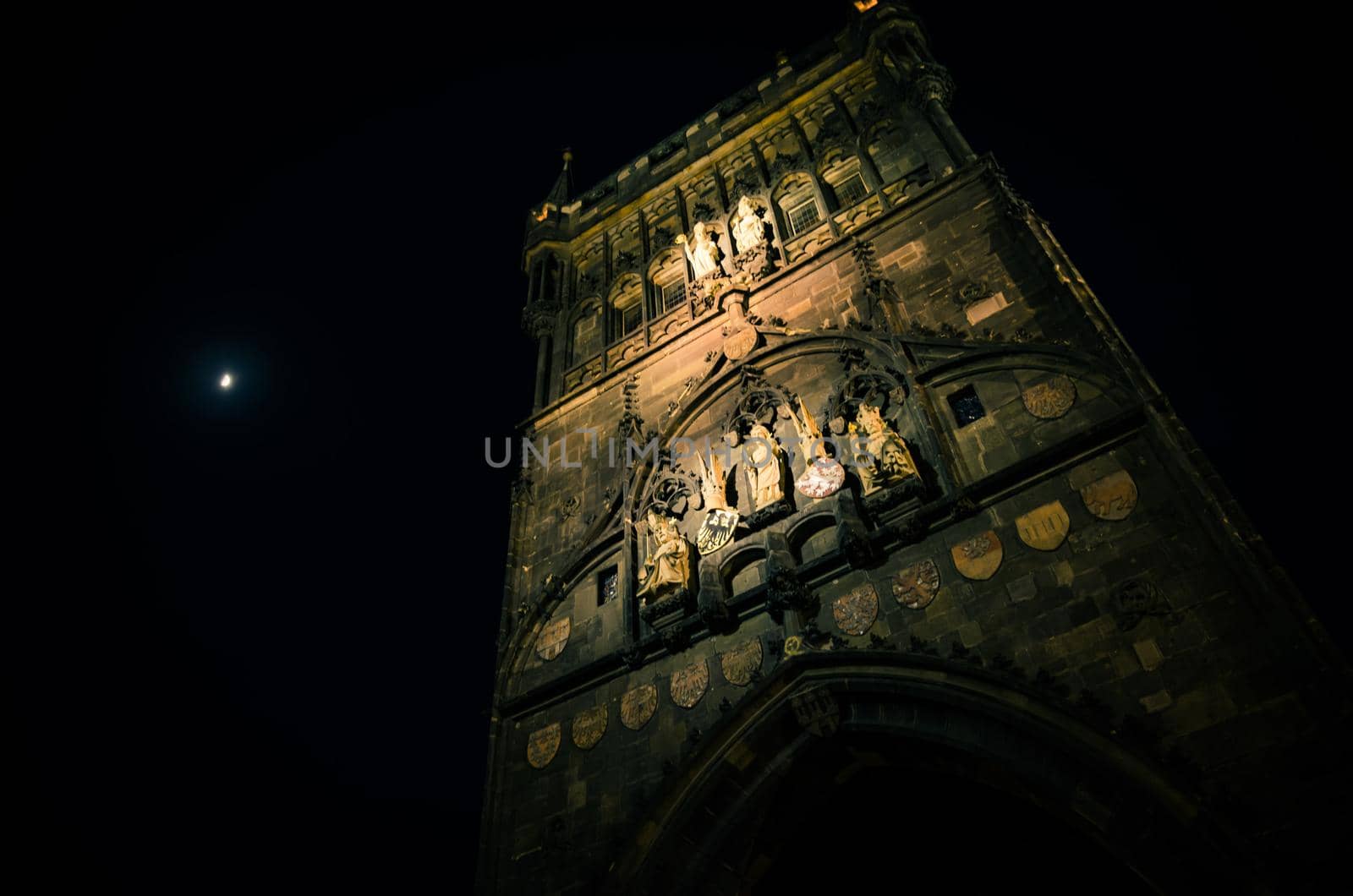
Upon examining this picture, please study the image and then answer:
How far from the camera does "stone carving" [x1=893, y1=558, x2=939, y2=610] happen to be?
28.2ft

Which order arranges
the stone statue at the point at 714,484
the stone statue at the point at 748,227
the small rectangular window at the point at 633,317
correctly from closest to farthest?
the stone statue at the point at 714,484 → the stone statue at the point at 748,227 → the small rectangular window at the point at 633,317

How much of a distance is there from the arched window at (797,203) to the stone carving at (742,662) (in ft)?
28.1

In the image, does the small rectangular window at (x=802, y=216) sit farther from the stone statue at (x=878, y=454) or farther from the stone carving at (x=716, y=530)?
the stone carving at (x=716, y=530)

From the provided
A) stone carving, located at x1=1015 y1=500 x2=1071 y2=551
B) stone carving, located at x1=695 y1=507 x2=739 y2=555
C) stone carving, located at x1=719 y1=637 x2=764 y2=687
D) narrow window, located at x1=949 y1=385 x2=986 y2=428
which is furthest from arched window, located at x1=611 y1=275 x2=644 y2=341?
stone carving, located at x1=1015 y1=500 x2=1071 y2=551

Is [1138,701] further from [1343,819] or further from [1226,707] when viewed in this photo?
[1343,819]

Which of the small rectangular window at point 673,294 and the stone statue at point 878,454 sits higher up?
the small rectangular window at point 673,294

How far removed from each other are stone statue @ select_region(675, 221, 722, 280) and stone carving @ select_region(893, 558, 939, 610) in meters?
8.35

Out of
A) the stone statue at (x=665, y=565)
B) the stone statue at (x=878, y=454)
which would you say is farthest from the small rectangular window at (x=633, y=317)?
the stone statue at (x=878, y=454)

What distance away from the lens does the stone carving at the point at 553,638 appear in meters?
11.7

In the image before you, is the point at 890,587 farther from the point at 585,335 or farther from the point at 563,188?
the point at 563,188

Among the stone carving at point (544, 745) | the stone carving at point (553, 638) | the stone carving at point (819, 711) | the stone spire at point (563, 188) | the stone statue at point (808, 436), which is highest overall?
the stone spire at point (563, 188)

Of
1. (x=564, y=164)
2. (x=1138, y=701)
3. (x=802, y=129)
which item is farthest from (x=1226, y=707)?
(x=564, y=164)

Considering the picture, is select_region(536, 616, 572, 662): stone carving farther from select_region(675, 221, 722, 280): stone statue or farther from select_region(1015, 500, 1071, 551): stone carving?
select_region(675, 221, 722, 280): stone statue

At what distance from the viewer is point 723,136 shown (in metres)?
18.7
